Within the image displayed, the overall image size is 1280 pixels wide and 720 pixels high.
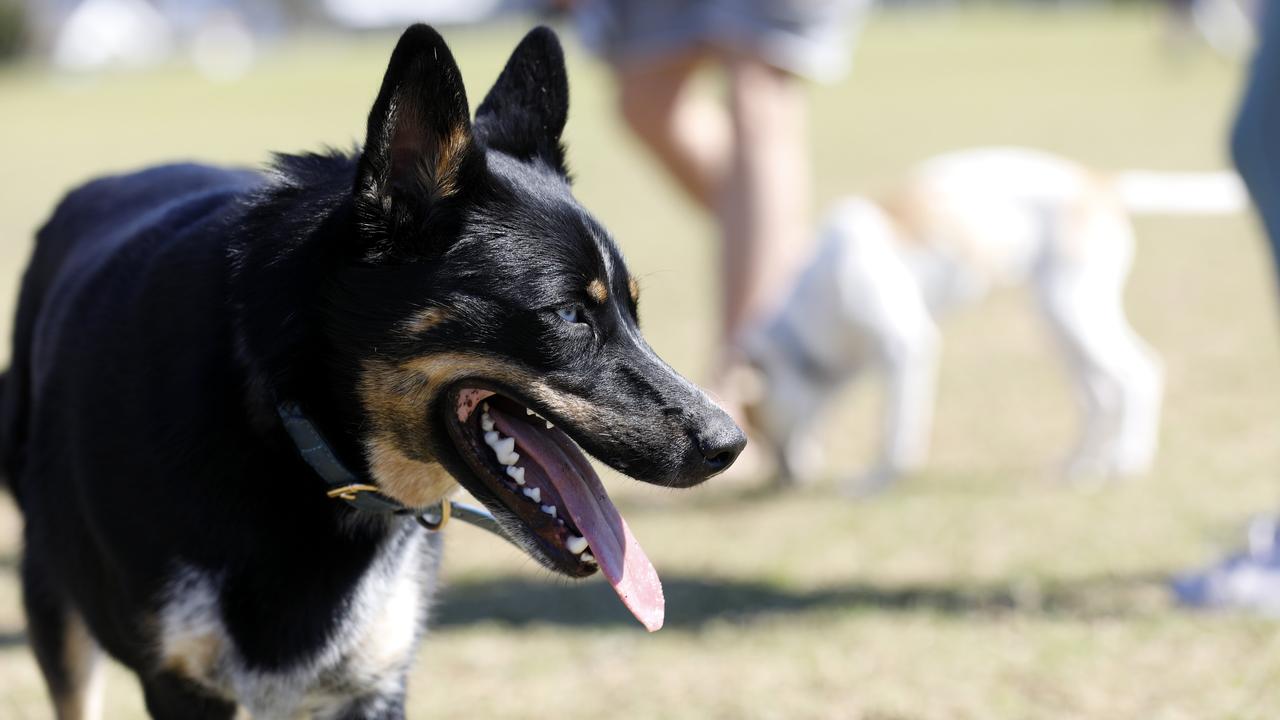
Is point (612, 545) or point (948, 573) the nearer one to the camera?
point (612, 545)

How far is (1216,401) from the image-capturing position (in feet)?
20.5

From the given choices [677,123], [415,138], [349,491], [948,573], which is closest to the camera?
[415,138]

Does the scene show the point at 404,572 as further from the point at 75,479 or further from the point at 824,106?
the point at 824,106

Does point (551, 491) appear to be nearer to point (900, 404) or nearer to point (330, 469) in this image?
point (330, 469)

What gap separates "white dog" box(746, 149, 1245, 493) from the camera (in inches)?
217

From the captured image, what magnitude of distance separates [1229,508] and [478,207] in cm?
354

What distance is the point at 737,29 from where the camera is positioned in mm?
5320

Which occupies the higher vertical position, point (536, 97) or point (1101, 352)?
point (536, 97)

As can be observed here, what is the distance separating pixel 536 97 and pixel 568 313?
583 millimetres

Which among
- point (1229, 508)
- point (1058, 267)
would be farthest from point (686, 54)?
point (1229, 508)

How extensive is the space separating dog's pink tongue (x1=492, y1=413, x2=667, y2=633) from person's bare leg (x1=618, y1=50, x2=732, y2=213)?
3404 millimetres

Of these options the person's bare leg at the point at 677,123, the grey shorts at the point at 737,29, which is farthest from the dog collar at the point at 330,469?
the person's bare leg at the point at 677,123

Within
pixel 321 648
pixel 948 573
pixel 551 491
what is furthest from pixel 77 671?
pixel 948 573

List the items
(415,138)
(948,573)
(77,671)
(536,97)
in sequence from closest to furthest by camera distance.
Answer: (415,138)
(536,97)
(77,671)
(948,573)
